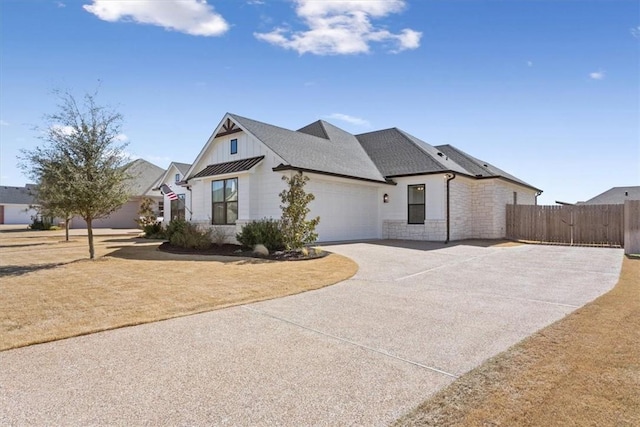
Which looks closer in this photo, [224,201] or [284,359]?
[284,359]

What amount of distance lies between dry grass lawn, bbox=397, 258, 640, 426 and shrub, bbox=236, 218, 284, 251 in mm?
10198

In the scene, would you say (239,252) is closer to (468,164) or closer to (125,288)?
(125,288)

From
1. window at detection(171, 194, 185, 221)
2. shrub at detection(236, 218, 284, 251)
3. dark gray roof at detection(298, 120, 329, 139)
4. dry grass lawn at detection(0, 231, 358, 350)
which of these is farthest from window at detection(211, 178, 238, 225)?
window at detection(171, 194, 185, 221)

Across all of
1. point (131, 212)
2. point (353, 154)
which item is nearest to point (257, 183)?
point (353, 154)

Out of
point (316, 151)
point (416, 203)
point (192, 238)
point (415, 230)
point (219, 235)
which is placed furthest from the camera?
point (416, 203)

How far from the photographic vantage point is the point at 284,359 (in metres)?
4.01

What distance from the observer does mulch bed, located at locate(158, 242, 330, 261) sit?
12234mm

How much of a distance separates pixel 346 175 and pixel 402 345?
13442 mm

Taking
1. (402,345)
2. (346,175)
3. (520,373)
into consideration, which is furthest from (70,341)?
(346,175)

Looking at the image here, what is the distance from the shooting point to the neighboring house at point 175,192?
28.1 metres

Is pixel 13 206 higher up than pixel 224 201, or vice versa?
pixel 13 206

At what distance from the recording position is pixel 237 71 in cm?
1438

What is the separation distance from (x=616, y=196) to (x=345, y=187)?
38896 millimetres

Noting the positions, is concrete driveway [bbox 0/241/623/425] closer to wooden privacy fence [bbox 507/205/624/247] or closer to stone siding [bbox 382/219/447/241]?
stone siding [bbox 382/219/447/241]
